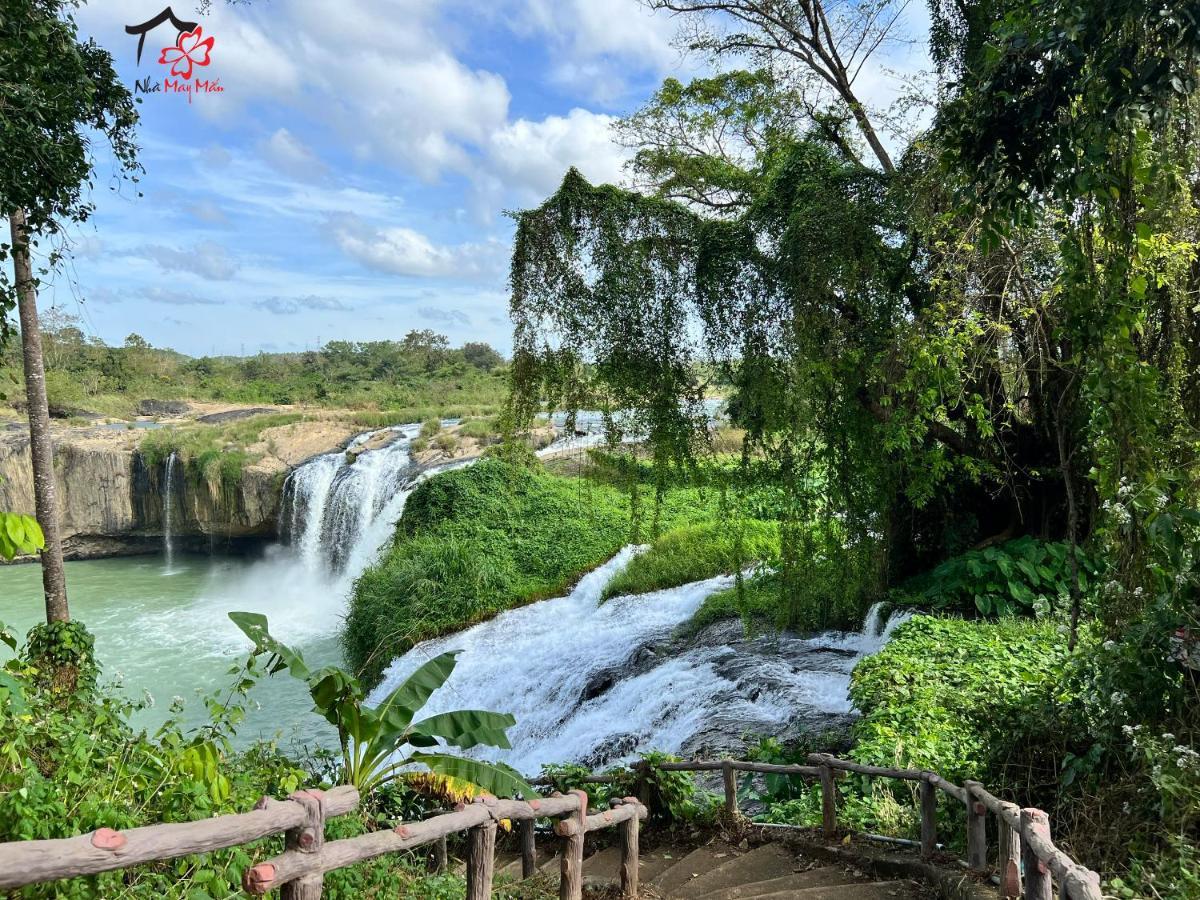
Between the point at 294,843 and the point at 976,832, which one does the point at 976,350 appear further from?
the point at 294,843

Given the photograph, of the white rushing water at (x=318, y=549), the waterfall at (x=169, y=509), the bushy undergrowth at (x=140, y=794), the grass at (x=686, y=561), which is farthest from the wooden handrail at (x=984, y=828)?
the waterfall at (x=169, y=509)

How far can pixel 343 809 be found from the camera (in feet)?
9.67

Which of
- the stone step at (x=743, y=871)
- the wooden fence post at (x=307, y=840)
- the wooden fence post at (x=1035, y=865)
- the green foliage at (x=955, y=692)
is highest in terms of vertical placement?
the wooden fence post at (x=307, y=840)

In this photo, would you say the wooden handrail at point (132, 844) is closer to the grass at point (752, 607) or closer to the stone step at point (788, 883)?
the stone step at point (788, 883)

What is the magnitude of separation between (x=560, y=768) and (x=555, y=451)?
15.1 m

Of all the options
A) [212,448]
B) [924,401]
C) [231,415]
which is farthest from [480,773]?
[231,415]

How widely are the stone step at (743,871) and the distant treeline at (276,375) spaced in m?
23.3

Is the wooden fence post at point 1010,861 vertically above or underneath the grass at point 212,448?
underneath

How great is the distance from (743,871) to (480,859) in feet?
8.58

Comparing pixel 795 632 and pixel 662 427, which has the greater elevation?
pixel 662 427

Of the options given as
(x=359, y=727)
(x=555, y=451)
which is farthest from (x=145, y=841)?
(x=555, y=451)

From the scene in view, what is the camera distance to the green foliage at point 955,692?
17.0 ft

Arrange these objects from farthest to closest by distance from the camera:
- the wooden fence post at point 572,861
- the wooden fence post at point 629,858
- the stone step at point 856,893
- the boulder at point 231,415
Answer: the boulder at point 231,415
the wooden fence post at point 629,858
the stone step at point 856,893
the wooden fence post at point 572,861

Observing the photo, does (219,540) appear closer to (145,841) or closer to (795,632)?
(795,632)
